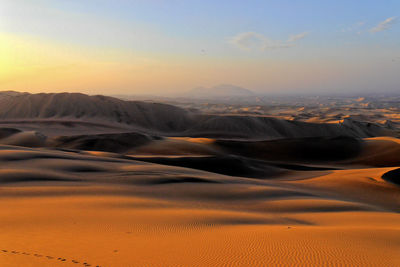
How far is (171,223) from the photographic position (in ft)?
22.5

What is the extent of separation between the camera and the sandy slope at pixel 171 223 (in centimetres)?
465

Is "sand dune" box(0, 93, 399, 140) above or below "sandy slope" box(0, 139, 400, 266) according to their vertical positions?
above

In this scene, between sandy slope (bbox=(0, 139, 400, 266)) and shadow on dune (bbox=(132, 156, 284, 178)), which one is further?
shadow on dune (bbox=(132, 156, 284, 178))

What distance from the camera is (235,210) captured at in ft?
31.1

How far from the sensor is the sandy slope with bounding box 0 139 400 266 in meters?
4.65

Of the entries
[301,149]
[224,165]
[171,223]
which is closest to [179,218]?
[171,223]

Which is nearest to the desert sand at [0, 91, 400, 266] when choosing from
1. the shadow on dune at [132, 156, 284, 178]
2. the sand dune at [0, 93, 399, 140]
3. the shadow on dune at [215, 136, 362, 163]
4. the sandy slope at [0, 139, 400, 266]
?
the sandy slope at [0, 139, 400, 266]

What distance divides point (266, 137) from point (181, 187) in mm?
44484

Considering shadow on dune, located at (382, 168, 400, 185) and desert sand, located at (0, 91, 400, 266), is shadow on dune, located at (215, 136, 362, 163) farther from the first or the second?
shadow on dune, located at (382, 168, 400, 185)

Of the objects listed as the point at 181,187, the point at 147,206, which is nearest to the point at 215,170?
the point at 181,187

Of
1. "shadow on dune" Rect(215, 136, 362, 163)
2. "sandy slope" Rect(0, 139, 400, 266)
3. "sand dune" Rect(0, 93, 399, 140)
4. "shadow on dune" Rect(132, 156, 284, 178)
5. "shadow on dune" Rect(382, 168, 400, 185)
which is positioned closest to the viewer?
"sandy slope" Rect(0, 139, 400, 266)

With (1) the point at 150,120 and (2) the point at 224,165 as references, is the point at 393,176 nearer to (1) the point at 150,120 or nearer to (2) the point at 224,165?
(2) the point at 224,165

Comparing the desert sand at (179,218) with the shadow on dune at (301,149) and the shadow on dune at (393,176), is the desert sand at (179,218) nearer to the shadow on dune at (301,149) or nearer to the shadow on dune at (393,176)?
the shadow on dune at (393,176)

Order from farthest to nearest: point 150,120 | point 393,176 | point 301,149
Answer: point 150,120, point 301,149, point 393,176
